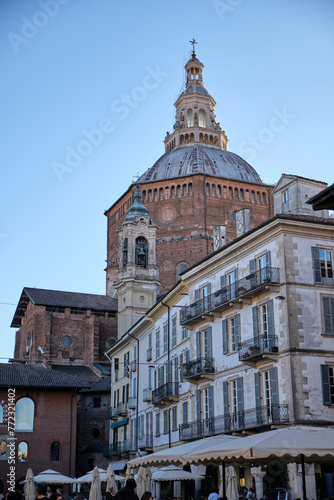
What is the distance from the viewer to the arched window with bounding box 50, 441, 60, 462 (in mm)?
49219

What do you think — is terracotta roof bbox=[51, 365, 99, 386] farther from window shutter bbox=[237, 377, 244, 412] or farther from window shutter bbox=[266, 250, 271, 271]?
window shutter bbox=[266, 250, 271, 271]

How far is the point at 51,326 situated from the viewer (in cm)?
7088

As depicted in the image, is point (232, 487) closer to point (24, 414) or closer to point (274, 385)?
point (274, 385)

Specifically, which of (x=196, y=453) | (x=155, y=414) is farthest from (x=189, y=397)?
(x=196, y=453)

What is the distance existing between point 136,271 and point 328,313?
34.0 metres

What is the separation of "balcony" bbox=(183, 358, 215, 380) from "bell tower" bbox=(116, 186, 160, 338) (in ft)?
82.2

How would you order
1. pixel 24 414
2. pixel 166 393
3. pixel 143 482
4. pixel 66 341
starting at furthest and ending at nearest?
pixel 66 341 → pixel 24 414 → pixel 166 393 → pixel 143 482

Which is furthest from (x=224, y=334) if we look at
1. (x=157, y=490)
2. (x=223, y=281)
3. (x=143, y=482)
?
(x=157, y=490)

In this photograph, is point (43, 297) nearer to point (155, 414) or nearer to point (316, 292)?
point (155, 414)

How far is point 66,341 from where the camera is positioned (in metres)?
71.6

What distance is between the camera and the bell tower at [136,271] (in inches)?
2323

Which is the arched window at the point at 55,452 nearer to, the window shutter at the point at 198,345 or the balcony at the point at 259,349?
the window shutter at the point at 198,345

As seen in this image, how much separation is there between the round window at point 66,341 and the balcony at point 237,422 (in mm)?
38552

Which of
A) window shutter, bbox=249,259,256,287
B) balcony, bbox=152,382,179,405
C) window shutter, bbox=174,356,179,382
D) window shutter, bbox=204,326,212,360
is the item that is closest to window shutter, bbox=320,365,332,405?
window shutter, bbox=249,259,256,287
